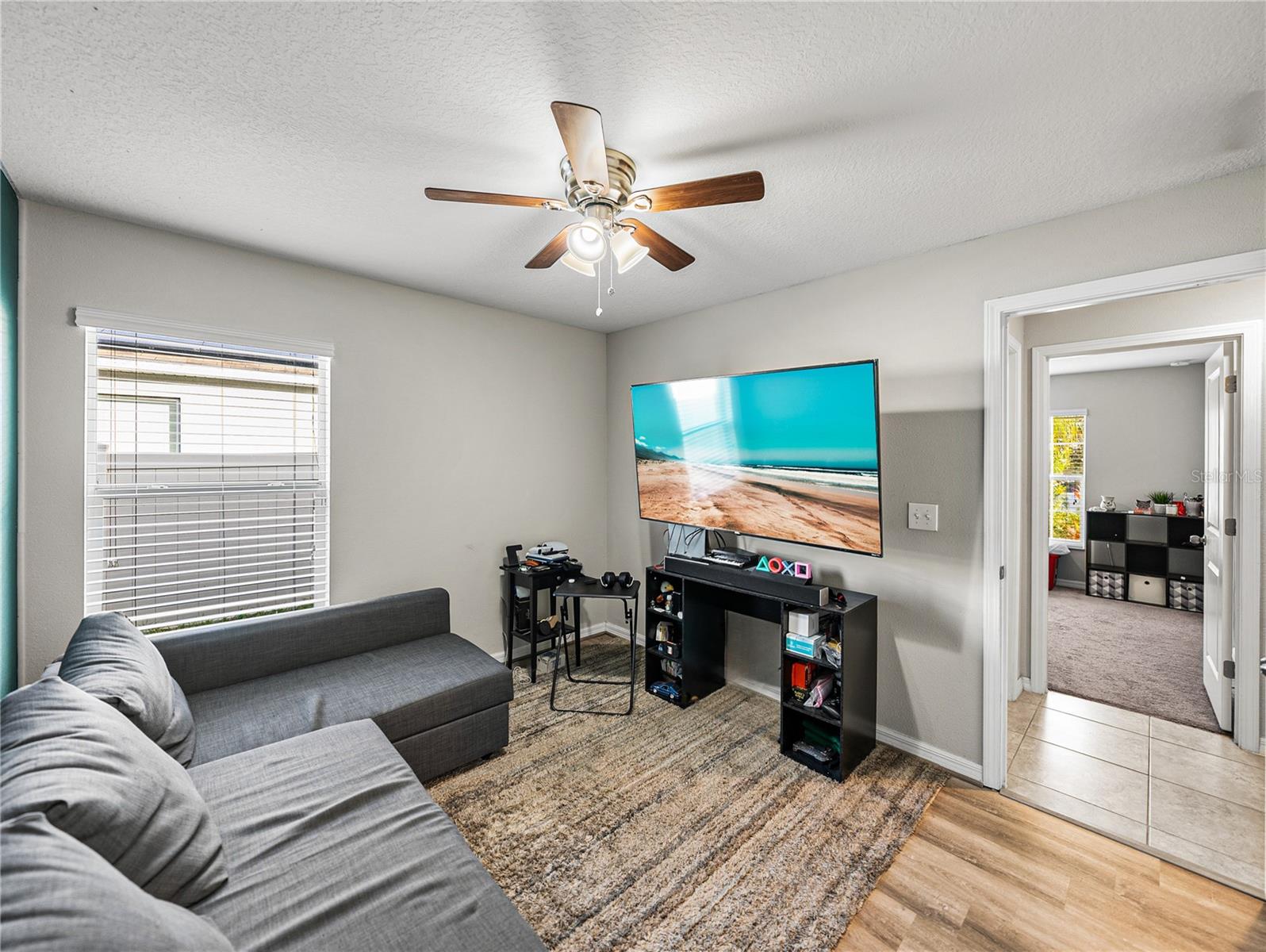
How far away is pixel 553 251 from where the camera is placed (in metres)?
2.00

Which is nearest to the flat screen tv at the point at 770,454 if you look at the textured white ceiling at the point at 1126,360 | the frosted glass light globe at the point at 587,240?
the frosted glass light globe at the point at 587,240

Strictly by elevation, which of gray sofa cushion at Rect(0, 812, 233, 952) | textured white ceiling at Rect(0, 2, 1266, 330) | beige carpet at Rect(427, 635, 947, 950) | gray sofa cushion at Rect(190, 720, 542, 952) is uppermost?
textured white ceiling at Rect(0, 2, 1266, 330)

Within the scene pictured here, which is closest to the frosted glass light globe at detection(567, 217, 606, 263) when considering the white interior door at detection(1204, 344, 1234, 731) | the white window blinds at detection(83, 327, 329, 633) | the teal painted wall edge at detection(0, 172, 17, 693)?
the white window blinds at detection(83, 327, 329, 633)

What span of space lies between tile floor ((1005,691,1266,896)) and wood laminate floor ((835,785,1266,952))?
136 millimetres

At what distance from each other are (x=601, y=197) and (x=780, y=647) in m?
2.56

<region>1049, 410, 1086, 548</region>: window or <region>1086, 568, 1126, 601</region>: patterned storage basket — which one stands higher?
<region>1049, 410, 1086, 548</region>: window

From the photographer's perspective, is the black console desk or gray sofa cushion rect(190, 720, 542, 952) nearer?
gray sofa cushion rect(190, 720, 542, 952)

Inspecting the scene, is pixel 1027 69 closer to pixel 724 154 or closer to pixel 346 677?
pixel 724 154

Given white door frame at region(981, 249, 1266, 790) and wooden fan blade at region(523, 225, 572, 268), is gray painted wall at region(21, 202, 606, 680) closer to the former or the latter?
wooden fan blade at region(523, 225, 572, 268)

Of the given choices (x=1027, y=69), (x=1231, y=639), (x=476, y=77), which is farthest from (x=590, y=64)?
(x=1231, y=639)

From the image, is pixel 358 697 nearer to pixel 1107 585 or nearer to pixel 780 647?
pixel 780 647

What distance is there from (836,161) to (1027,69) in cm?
55

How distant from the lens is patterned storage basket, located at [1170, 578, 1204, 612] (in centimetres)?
489

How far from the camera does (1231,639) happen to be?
105 inches
